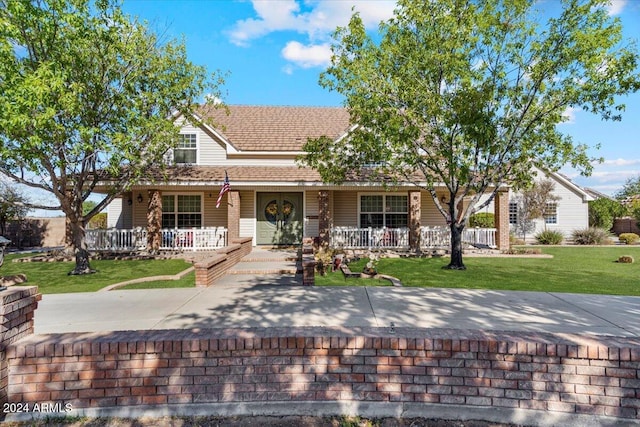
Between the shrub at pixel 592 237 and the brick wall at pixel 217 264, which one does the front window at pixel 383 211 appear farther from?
the shrub at pixel 592 237

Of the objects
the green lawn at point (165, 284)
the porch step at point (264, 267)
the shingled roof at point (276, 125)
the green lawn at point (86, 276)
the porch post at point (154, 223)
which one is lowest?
the green lawn at point (86, 276)

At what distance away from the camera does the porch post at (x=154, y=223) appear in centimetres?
1523

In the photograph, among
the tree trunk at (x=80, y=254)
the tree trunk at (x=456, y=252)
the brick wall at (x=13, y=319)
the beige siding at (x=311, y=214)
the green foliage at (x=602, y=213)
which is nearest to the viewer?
the brick wall at (x=13, y=319)

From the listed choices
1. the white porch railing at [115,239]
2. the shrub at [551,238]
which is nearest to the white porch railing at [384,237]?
the shrub at [551,238]

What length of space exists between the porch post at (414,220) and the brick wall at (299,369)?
1181cm

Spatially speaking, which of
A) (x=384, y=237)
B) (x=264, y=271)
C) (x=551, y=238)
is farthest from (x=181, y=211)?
(x=551, y=238)

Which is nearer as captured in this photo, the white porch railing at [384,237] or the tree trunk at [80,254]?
the tree trunk at [80,254]

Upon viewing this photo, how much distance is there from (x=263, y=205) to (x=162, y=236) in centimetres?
483

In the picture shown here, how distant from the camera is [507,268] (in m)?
11.4

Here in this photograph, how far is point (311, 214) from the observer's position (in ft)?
55.2

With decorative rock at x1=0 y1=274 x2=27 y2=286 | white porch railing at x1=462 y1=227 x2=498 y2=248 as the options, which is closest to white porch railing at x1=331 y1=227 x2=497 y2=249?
white porch railing at x1=462 y1=227 x2=498 y2=248

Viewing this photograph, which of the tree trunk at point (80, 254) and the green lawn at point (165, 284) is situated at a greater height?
the tree trunk at point (80, 254)

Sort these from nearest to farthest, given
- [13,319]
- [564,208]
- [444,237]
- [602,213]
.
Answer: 1. [13,319]
2. [444,237]
3. [564,208]
4. [602,213]

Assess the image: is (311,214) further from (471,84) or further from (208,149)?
(471,84)
